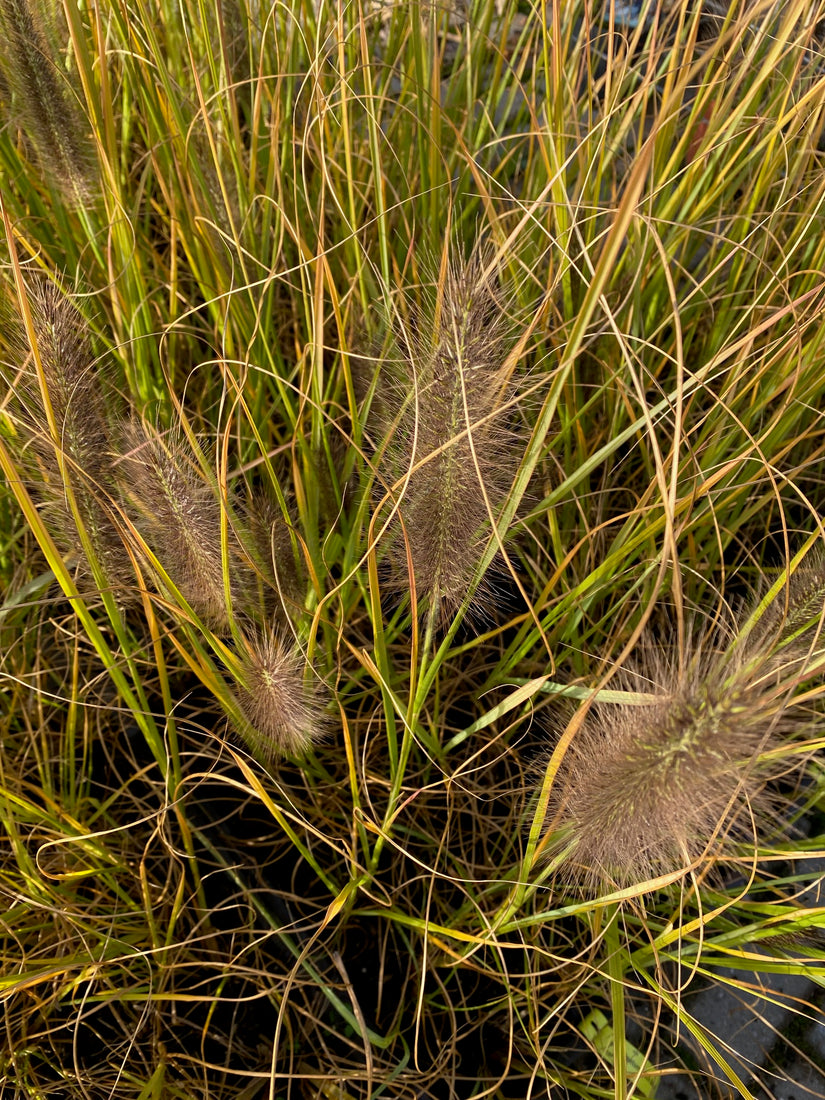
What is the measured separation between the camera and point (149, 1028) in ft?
3.48

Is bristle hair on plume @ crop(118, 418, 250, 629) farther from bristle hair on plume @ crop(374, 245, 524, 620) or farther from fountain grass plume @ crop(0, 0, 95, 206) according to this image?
fountain grass plume @ crop(0, 0, 95, 206)

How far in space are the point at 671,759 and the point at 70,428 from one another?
2.09 ft

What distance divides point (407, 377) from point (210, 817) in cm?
72

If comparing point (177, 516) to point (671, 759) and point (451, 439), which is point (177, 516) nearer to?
point (451, 439)

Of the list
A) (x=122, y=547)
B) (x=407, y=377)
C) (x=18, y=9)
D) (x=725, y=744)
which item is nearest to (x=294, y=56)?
(x=18, y=9)

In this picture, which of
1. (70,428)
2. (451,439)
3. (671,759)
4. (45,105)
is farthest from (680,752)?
(45,105)

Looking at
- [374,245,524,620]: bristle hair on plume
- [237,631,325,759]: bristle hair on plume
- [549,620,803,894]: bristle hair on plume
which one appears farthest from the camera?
[237,631,325,759]: bristle hair on plume

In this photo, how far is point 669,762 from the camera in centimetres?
61

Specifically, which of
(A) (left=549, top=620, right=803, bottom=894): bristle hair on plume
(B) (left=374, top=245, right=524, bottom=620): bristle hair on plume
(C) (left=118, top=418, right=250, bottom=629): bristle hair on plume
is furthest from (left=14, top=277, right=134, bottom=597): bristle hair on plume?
(A) (left=549, top=620, right=803, bottom=894): bristle hair on plume

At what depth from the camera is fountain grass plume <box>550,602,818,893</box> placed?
57 centimetres

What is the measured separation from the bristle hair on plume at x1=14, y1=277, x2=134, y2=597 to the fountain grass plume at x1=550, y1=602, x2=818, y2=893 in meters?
0.49

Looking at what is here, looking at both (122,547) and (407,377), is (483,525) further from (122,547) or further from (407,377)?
(122,547)

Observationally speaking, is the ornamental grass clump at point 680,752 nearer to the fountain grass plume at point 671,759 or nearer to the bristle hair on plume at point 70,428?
the fountain grass plume at point 671,759

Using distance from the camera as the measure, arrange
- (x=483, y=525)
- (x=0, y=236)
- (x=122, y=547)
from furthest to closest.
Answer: (x=0, y=236)
(x=122, y=547)
(x=483, y=525)
